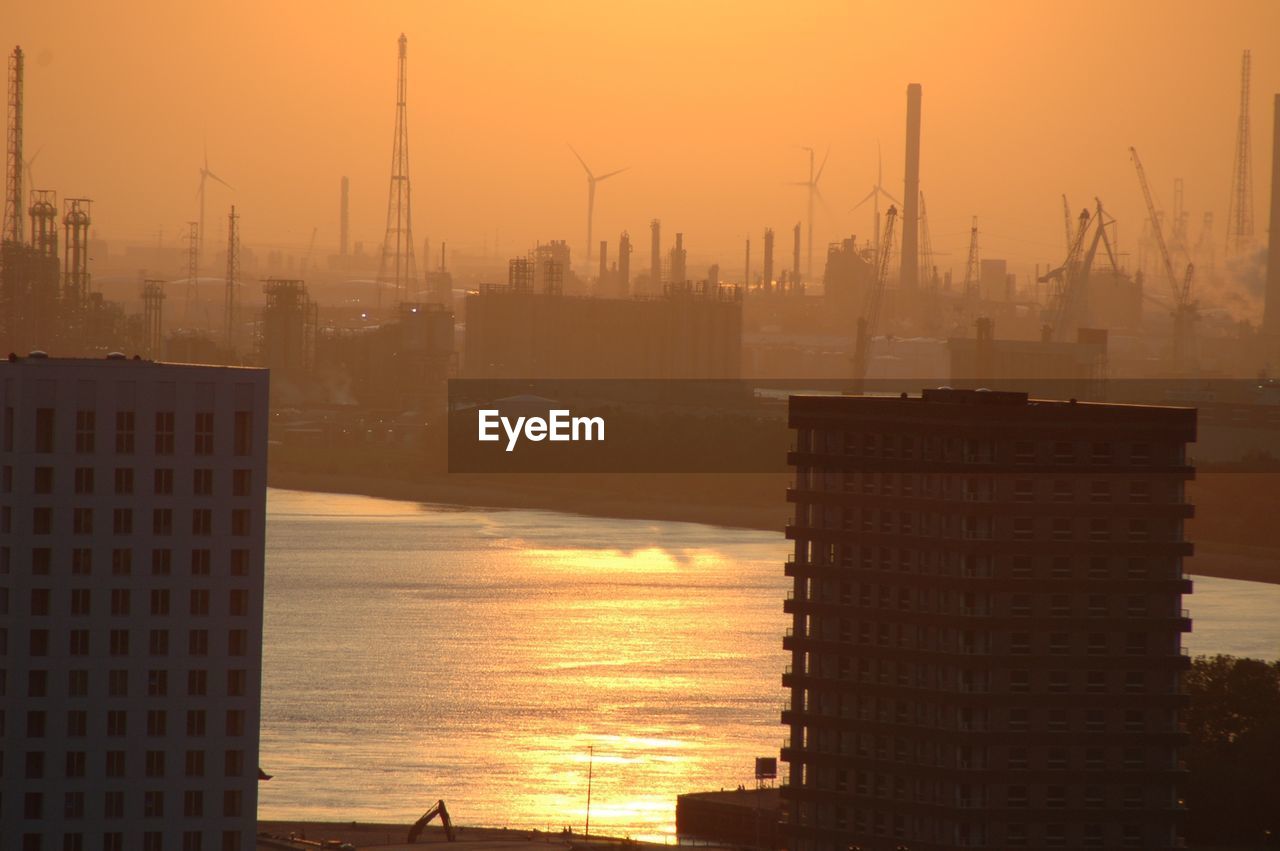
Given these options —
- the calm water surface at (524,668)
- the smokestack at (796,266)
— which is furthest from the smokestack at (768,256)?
the calm water surface at (524,668)

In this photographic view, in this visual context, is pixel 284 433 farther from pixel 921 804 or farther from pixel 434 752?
pixel 921 804

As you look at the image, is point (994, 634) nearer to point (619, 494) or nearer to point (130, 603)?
point (130, 603)

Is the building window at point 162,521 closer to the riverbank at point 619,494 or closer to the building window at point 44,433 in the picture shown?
the building window at point 44,433

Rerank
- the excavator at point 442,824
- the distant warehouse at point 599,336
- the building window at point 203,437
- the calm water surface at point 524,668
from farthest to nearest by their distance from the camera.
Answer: the distant warehouse at point 599,336, the calm water surface at point 524,668, the excavator at point 442,824, the building window at point 203,437

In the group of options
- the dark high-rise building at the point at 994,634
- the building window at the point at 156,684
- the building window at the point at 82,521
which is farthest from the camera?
the dark high-rise building at the point at 994,634

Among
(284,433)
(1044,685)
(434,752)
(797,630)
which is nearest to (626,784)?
(434,752)

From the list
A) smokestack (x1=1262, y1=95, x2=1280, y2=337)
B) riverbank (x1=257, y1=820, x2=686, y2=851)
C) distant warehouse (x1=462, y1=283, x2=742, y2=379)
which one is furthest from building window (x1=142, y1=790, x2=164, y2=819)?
smokestack (x1=1262, y1=95, x2=1280, y2=337)
